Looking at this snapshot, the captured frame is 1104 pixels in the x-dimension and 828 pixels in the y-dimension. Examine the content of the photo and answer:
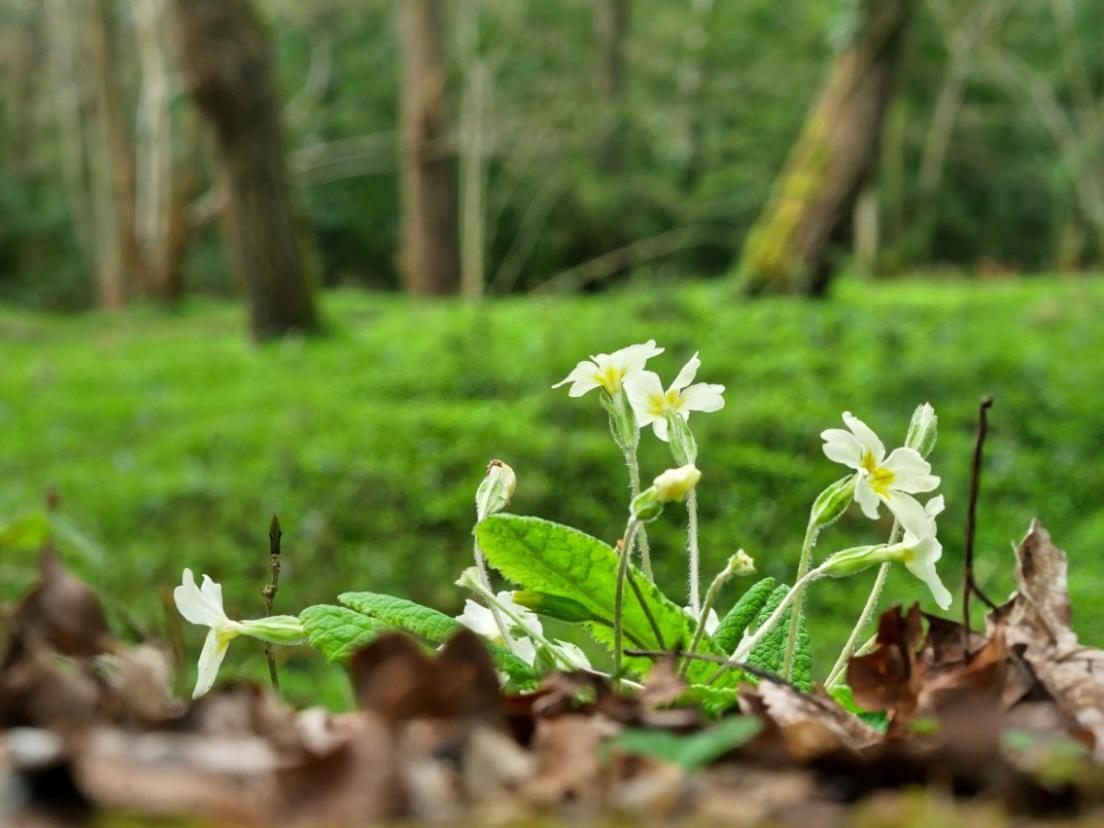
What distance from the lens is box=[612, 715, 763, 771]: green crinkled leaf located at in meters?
0.47

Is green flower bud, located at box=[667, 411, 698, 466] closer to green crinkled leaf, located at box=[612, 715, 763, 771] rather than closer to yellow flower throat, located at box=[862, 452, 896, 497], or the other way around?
yellow flower throat, located at box=[862, 452, 896, 497]

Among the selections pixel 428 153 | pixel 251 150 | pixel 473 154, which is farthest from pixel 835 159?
pixel 428 153

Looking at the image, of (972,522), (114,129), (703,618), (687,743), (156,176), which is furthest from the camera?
(156,176)

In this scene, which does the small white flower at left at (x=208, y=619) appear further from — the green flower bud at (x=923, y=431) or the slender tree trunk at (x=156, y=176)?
the slender tree trunk at (x=156, y=176)

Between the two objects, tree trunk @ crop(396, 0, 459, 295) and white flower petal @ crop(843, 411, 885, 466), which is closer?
white flower petal @ crop(843, 411, 885, 466)

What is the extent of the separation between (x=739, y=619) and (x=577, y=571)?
14cm

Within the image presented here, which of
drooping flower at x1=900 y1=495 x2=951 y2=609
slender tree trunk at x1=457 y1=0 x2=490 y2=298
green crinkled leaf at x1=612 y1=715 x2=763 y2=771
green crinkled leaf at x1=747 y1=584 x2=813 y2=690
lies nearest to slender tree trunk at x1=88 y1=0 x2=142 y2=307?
slender tree trunk at x1=457 y1=0 x2=490 y2=298

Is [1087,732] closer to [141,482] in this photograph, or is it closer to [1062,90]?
[141,482]

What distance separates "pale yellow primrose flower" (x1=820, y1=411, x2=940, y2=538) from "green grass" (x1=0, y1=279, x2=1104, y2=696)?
4161mm

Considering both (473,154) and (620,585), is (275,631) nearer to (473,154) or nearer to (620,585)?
(620,585)

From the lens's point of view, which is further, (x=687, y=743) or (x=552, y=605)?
(x=552, y=605)

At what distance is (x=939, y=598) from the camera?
792 millimetres

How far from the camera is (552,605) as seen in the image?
0.81 meters

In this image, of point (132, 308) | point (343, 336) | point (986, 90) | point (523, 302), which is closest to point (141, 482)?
point (343, 336)
